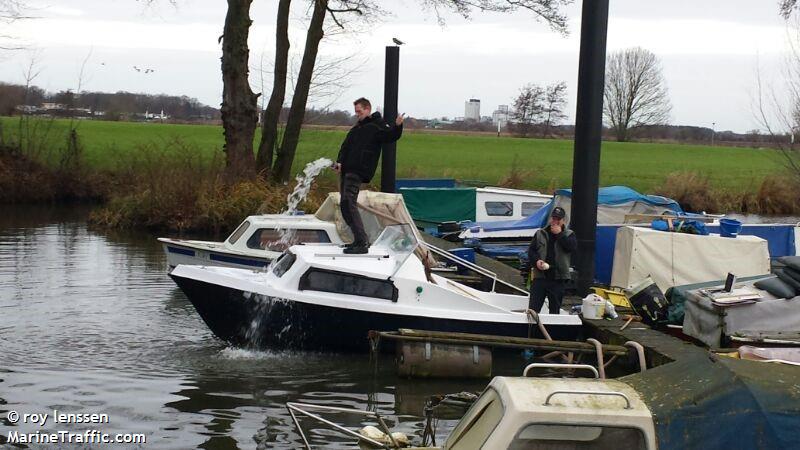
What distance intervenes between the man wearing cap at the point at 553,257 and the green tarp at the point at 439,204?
1702 cm

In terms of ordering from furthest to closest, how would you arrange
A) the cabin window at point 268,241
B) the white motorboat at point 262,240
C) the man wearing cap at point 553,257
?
the cabin window at point 268,241 < the white motorboat at point 262,240 < the man wearing cap at point 553,257

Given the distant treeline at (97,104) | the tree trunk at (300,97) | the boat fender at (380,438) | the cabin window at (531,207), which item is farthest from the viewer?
the distant treeline at (97,104)

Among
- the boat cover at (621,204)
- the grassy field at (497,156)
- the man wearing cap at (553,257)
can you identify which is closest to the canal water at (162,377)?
the man wearing cap at (553,257)

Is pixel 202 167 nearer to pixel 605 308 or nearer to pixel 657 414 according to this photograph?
pixel 605 308

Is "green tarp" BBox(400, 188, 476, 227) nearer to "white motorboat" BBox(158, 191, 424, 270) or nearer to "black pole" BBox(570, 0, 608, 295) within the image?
"white motorboat" BBox(158, 191, 424, 270)

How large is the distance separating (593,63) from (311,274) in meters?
5.76

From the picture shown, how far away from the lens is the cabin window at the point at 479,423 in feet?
21.5

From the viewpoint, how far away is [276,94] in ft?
109

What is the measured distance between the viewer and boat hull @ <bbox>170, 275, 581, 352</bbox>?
45.2 ft

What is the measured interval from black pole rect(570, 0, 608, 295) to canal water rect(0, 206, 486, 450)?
4.05 m

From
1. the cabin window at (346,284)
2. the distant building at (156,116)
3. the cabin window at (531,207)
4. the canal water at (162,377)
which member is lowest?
the canal water at (162,377)

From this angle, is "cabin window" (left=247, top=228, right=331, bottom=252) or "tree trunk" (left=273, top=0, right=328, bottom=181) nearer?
"cabin window" (left=247, top=228, right=331, bottom=252)

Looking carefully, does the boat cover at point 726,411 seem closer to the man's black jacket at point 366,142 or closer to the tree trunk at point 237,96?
the man's black jacket at point 366,142

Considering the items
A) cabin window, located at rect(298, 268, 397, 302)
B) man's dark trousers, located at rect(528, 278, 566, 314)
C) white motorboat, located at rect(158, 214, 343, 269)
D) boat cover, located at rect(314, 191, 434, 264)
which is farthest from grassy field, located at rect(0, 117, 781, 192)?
man's dark trousers, located at rect(528, 278, 566, 314)
